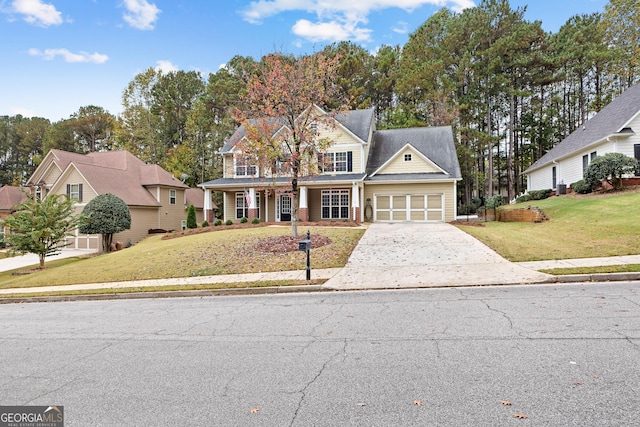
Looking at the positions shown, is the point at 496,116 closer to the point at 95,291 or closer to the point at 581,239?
the point at 581,239

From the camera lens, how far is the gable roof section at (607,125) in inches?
878

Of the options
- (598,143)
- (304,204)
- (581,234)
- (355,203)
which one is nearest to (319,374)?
(581,234)

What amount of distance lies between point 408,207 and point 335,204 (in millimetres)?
5350

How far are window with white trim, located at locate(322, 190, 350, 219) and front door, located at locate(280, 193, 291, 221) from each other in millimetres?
2720

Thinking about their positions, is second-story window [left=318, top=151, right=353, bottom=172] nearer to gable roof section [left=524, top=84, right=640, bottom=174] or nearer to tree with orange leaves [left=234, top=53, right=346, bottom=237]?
tree with orange leaves [left=234, top=53, right=346, bottom=237]

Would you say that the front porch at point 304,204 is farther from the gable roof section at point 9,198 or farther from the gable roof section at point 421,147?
the gable roof section at point 9,198

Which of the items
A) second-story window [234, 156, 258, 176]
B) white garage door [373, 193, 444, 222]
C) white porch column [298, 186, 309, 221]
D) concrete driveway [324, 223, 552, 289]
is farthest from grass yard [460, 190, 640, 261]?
second-story window [234, 156, 258, 176]

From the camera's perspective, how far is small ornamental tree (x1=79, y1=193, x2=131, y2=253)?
79.6ft

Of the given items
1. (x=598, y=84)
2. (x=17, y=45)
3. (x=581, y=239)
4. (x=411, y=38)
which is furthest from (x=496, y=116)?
(x=17, y=45)

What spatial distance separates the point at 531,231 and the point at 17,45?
2648cm

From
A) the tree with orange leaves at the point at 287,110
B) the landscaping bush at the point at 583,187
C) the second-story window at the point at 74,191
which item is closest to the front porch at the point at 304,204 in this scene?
the tree with orange leaves at the point at 287,110

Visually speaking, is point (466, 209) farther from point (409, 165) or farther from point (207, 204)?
point (207, 204)

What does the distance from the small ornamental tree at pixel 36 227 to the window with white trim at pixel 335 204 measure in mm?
16334

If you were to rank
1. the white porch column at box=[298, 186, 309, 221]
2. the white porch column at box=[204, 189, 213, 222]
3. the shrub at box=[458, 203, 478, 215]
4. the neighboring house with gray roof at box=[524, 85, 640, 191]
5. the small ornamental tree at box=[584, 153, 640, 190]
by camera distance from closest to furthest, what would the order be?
the small ornamental tree at box=[584, 153, 640, 190] < the neighboring house with gray roof at box=[524, 85, 640, 191] < the white porch column at box=[298, 186, 309, 221] < the white porch column at box=[204, 189, 213, 222] < the shrub at box=[458, 203, 478, 215]
